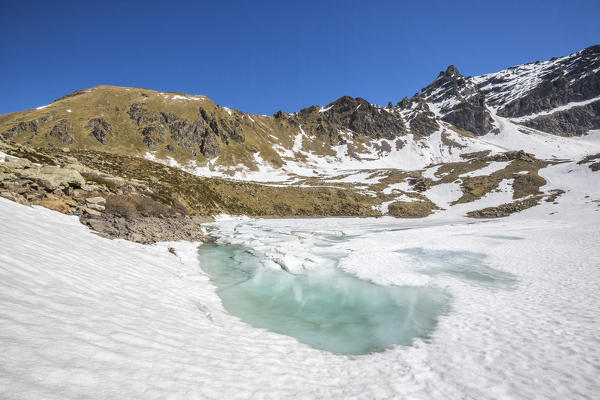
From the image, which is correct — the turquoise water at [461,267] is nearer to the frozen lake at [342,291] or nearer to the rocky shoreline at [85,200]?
the frozen lake at [342,291]

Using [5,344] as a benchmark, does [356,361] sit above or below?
below

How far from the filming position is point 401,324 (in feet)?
26.0

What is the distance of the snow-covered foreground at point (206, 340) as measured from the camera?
3.59 m

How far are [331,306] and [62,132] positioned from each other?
143 m

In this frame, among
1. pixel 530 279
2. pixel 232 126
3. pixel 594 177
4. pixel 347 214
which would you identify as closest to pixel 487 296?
pixel 530 279

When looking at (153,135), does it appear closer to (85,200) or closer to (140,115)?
(140,115)

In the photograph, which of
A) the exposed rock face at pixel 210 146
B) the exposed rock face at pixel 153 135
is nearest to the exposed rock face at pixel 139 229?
the exposed rock face at pixel 210 146

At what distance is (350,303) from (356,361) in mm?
3986

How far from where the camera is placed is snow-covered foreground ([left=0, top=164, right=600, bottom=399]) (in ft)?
11.8

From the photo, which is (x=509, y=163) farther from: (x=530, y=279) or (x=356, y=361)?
(x=356, y=361)

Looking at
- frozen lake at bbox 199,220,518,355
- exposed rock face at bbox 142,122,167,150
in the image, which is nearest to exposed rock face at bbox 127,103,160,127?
exposed rock face at bbox 142,122,167,150

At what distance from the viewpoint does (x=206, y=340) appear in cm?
583

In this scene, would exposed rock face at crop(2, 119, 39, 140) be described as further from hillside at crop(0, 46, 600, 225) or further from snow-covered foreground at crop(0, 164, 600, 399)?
snow-covered foreground at crop(0, 164, 600, 399)

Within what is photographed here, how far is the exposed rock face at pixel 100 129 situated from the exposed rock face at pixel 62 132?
726 cm
